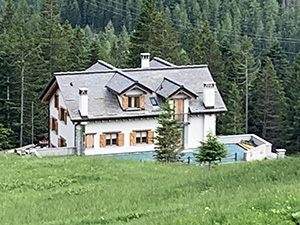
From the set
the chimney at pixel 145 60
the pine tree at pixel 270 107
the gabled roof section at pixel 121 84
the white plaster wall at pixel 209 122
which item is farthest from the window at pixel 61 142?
the pine tree at pixel 270 107

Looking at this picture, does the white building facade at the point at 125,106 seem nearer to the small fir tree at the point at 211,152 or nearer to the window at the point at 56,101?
the window at the point at 56,101

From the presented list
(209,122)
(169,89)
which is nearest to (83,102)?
(169,89)

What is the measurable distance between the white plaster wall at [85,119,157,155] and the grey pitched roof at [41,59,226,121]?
45cm

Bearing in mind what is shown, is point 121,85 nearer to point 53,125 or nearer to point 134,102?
point 134,102

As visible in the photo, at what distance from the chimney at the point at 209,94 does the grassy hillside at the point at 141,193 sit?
18137mm

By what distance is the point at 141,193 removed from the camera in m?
17.8

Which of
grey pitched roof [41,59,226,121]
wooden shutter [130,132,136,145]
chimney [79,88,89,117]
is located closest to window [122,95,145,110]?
grey pitched roof [41,59,226,121]

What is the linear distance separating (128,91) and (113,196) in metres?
24.5

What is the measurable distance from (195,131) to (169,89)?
2714 mm

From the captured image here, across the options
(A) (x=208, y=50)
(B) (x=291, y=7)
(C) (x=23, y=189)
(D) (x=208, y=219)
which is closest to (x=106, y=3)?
(B) (x=291, y=7)

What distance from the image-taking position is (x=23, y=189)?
2061 centimetres

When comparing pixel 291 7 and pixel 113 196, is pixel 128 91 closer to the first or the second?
pixel 113 196

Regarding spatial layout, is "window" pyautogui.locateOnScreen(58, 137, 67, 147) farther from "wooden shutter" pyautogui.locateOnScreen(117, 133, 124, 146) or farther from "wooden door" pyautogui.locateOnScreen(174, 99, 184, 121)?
"wooden door" pyautogui.locateOnScreen(174, 99, 184, 121)

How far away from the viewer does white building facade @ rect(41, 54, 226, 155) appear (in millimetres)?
41875
